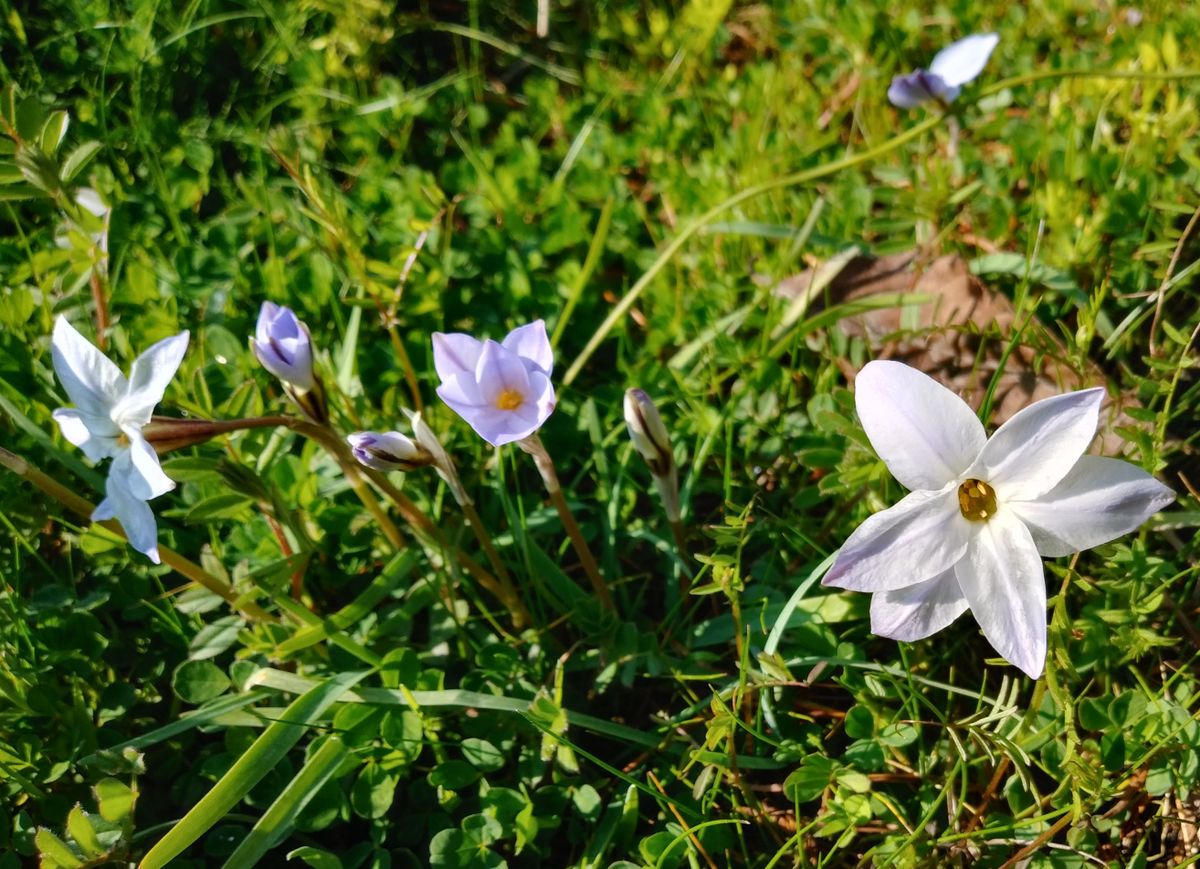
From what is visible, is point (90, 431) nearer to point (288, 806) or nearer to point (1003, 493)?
point (288, 806)

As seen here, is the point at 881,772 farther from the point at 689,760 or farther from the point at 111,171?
the point at 111,171

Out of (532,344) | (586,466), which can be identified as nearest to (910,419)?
(532,344)

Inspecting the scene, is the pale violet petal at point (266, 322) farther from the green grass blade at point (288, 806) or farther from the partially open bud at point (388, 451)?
the green grass blade at point (288, 806)

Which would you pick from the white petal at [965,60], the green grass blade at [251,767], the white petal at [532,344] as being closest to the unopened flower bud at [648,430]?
the white petal at [532,344]

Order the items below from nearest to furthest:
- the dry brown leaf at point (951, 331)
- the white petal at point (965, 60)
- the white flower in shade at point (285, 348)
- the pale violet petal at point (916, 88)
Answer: the white flower in shade at point (285, 348)
the dry brown leaf at point (951, 331)
the pale violet petal at point (916, 88)
the white petal at point (965, 60)

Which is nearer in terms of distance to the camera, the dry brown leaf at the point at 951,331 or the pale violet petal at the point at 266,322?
the pale violet petal at the point at 266,322

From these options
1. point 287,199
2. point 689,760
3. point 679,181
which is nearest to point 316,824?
point 689,760
